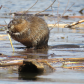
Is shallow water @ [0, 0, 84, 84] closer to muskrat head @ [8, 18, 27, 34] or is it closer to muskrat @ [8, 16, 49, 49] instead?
muskrat @ [8, 16, 49, 49]

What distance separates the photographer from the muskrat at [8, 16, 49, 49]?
582 cm

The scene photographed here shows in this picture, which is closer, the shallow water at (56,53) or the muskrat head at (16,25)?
the shallow water at (56,53)

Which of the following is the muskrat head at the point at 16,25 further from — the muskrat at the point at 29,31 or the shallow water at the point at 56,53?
the shallow water at the point at 56,53

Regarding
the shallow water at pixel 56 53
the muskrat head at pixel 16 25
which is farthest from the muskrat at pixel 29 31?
the shallow water at pixel 56 53

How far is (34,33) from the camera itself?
626 centimetres

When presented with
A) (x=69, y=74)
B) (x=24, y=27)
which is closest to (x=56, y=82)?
(x=69, y=74)

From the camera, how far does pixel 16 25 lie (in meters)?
5.78

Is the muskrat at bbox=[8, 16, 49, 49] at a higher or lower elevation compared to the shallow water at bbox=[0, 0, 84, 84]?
higher

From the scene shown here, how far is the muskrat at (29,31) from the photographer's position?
19.1 feet

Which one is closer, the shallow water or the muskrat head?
the shallow water

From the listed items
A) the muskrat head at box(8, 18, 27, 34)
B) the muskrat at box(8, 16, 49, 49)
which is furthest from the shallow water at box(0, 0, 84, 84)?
the muskrat head at box(8, 18, 27, 34)

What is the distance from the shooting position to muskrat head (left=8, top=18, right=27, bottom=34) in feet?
18.8

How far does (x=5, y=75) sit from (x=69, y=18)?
8812mm

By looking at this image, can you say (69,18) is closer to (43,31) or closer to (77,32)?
(77,32)
